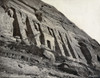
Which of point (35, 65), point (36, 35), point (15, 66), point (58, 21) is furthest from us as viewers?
point (58, 21)

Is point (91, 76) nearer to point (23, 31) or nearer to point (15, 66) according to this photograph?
point (23, 31)

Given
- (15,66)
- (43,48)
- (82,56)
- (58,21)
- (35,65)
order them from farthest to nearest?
1. (58,21)
2. (82,56)
3. (43,48)
4. (35,65)
5. (15,66)

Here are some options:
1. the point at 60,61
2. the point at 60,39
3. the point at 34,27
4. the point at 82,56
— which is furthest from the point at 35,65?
the point at 82,56

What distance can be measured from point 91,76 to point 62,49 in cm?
210

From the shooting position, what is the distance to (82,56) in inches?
481

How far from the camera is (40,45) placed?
9453 millimetres

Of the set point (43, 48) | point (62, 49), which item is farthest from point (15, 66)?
point (62, 49)

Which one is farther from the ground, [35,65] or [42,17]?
[42,17]

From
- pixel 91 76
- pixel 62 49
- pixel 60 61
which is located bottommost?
pixel 91 76

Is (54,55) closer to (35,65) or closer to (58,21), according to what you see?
(35,65)

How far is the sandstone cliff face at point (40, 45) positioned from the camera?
25.2ft

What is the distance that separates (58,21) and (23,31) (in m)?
4.21

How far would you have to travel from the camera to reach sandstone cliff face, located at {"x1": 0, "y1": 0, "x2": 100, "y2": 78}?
25.2ft

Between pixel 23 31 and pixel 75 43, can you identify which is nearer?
pixel 23 31
